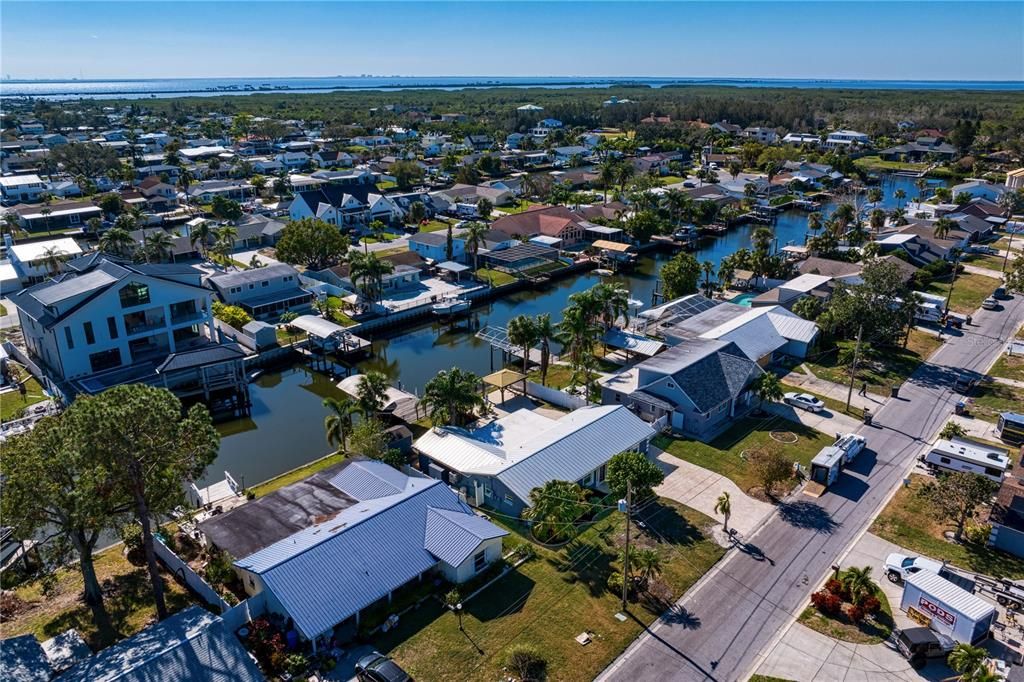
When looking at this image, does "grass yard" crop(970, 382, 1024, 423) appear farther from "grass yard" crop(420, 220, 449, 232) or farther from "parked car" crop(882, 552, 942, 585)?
"grass yard" crop(420, 220, 449, 232)

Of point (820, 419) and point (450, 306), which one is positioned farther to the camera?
point (450, 306)

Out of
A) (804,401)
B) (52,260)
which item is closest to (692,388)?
(804,401)

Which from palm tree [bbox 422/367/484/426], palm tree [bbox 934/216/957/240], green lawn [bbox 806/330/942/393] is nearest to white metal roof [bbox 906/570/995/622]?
green lawn [bbox 806/330/942/393]

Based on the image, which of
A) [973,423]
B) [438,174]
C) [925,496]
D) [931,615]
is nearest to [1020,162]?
[438,174]

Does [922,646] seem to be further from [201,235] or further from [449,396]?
[201,235]

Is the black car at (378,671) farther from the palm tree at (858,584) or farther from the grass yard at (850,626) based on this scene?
the palm tree at (858,584)

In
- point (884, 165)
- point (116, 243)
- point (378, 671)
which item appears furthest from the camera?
point (884, 165)
